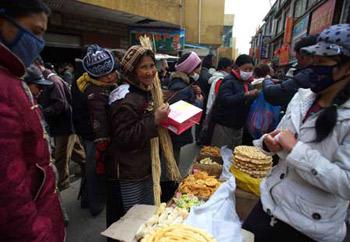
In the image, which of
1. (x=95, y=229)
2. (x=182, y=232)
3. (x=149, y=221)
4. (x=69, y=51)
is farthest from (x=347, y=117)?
(x=69, y=51)

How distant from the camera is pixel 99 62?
288 centimetres

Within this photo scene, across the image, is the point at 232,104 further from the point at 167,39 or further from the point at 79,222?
the point at 167,39

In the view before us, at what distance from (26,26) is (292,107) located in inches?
59.8

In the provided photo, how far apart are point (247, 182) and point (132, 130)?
5.04 ft

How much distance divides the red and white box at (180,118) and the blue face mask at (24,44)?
1.15 meters

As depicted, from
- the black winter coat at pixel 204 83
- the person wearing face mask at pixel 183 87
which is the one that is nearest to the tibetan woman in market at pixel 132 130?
the person wearing face mask at pixel 183 87

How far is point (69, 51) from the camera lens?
9195 millimetres

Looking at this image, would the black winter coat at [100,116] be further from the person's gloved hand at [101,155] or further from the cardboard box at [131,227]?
the cardboard box at [131,227]

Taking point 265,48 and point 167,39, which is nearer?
point 167,39

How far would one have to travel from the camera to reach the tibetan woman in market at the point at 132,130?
80.3 inches

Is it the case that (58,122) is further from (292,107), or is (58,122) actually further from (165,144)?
(292,107)

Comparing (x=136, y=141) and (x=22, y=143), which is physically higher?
(x=22, y=143)

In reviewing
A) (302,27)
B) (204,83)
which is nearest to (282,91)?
(204,83)

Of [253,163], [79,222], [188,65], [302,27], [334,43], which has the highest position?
[302,27]
